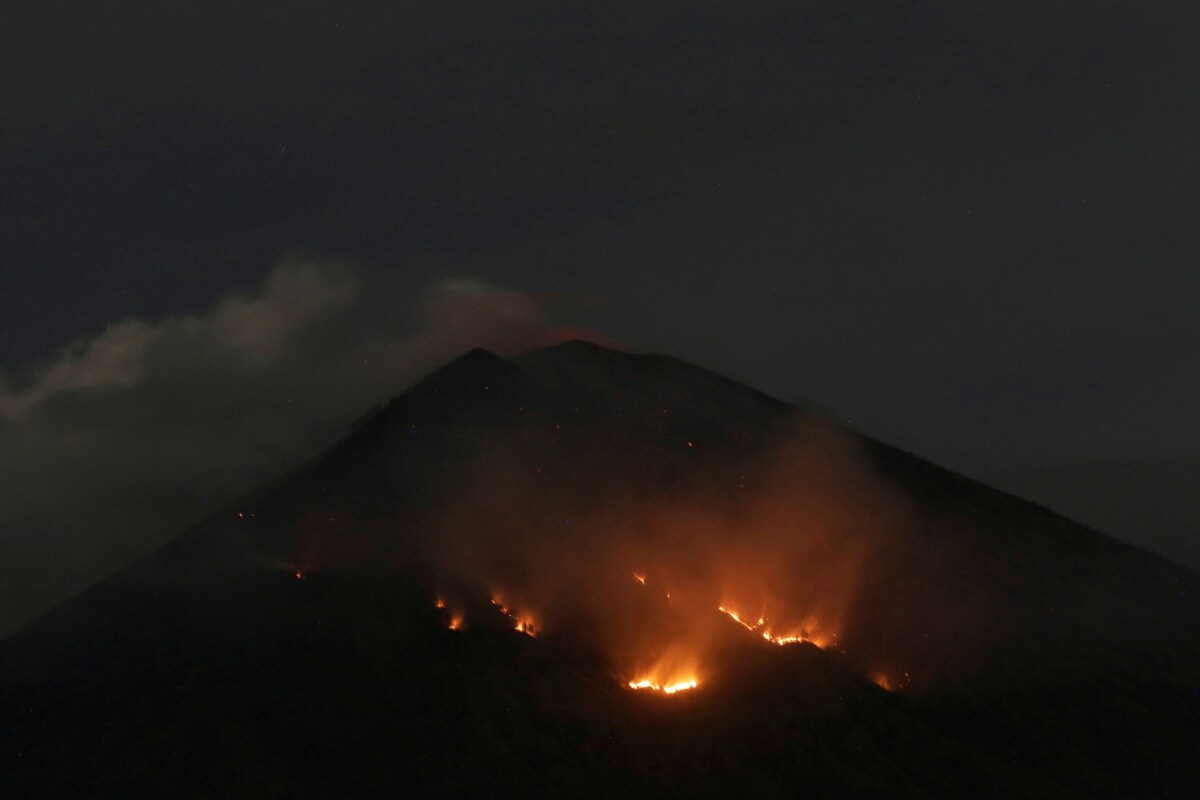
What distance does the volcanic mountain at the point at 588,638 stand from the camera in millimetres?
45594

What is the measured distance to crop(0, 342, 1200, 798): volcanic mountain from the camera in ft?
150

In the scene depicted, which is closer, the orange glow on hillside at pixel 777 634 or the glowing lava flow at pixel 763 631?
the glowing lava flow at pixel 763 631

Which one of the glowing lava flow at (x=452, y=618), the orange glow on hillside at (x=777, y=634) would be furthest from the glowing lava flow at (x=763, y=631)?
the glowing lava flow at (x=452, y=618)

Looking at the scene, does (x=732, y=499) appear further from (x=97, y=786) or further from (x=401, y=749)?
(x=97, y=786)

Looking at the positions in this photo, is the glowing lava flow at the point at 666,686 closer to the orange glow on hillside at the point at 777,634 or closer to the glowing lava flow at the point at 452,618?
the orange glow on hillside at the point at 777,634

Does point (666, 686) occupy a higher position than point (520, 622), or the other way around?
point (520, 622)

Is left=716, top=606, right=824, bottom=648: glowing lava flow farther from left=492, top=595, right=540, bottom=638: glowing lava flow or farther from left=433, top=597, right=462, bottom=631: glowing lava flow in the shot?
left=433, top=597, right=462, bottom=631: glowing lava flow

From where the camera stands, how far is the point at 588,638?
181 feet

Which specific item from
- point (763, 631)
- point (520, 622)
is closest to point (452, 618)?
point (520, 622)

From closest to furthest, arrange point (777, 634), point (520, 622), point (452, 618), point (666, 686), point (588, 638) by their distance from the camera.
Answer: point (666, 686) → point (452, 618) → point (588, 638) → point (520, 622) → point (777, 634)

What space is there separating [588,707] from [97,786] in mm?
20042

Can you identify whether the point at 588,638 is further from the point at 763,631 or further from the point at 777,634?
the point at 777,634

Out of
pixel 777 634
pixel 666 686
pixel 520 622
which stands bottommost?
pixel 666 686

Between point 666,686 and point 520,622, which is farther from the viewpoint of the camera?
point 520,622
